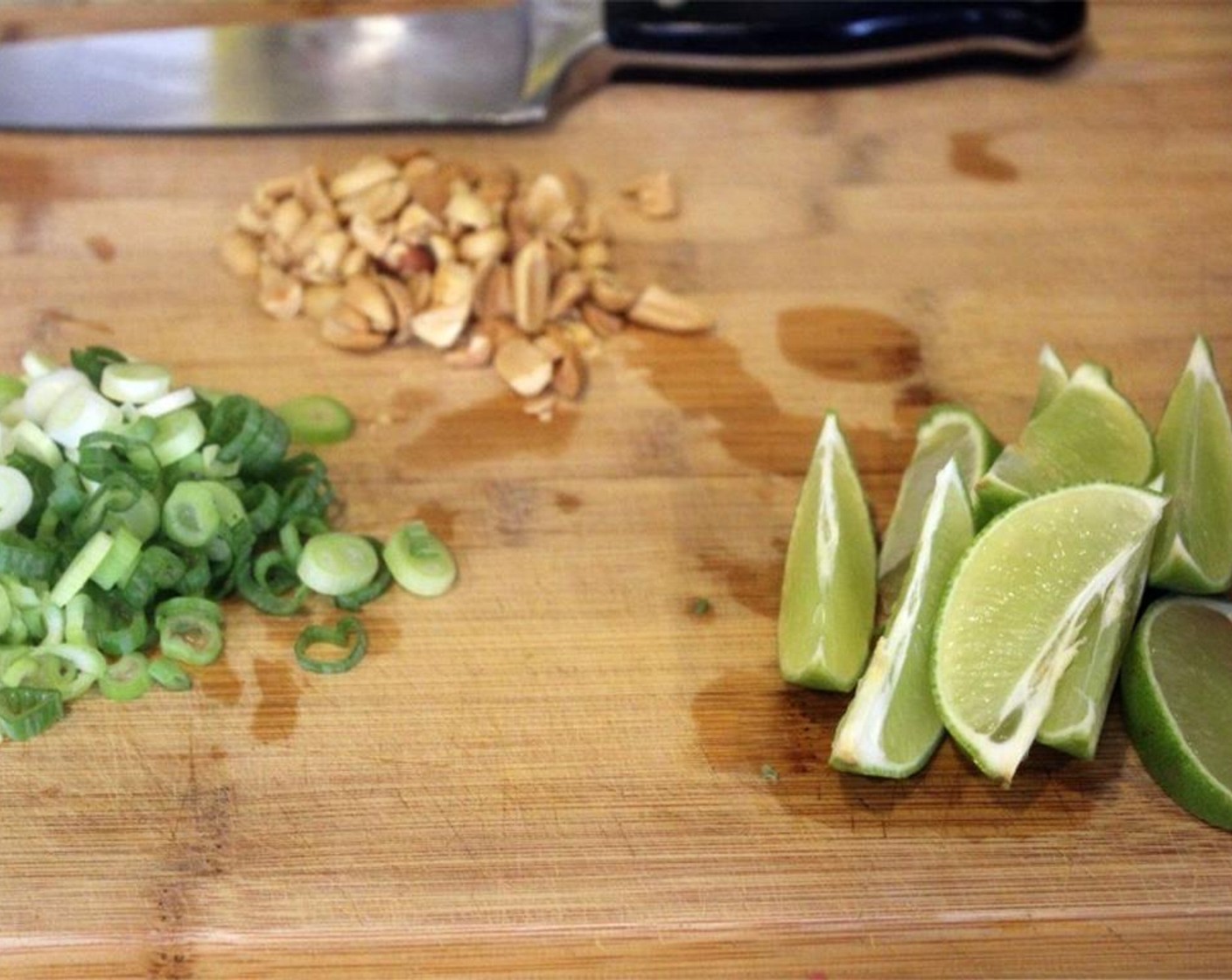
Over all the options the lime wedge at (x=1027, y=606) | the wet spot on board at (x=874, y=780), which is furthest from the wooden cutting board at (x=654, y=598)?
the lime wedge at (x=1027, y=606)

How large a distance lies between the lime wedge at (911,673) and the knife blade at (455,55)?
3.98 feet

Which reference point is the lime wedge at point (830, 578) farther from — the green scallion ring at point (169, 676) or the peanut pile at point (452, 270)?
the green scallion ring at point (169, 676)

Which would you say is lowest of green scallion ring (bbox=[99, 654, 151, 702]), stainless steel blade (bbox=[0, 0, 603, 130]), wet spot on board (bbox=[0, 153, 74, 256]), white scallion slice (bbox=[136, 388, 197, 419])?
green scallion ring (bbox=[99, 654, 151, 702])

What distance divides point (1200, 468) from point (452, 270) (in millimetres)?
1147

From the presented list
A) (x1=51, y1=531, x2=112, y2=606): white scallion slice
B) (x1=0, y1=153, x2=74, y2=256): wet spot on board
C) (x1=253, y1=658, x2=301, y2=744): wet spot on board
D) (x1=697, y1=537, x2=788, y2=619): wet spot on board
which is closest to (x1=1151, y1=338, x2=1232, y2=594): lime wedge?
(x1=697, y1=537, x2=788, y2=619): wet spot on board

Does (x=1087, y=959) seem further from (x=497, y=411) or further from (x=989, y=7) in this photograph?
(x=989, y=7)

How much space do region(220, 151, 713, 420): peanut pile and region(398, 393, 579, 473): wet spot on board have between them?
3 cm

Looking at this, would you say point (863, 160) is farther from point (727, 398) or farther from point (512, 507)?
point (512, 507)

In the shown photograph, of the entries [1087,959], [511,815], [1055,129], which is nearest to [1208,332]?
[1055,129]

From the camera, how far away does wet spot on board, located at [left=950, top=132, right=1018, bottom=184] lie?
248cm

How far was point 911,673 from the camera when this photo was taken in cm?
163

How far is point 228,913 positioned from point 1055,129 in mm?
1978

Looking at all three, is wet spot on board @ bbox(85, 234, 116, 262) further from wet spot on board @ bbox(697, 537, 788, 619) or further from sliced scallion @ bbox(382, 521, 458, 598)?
wet spot on board @ bbox(697, 537, 788, 619)

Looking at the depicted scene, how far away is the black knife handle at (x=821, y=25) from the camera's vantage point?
2.53m
